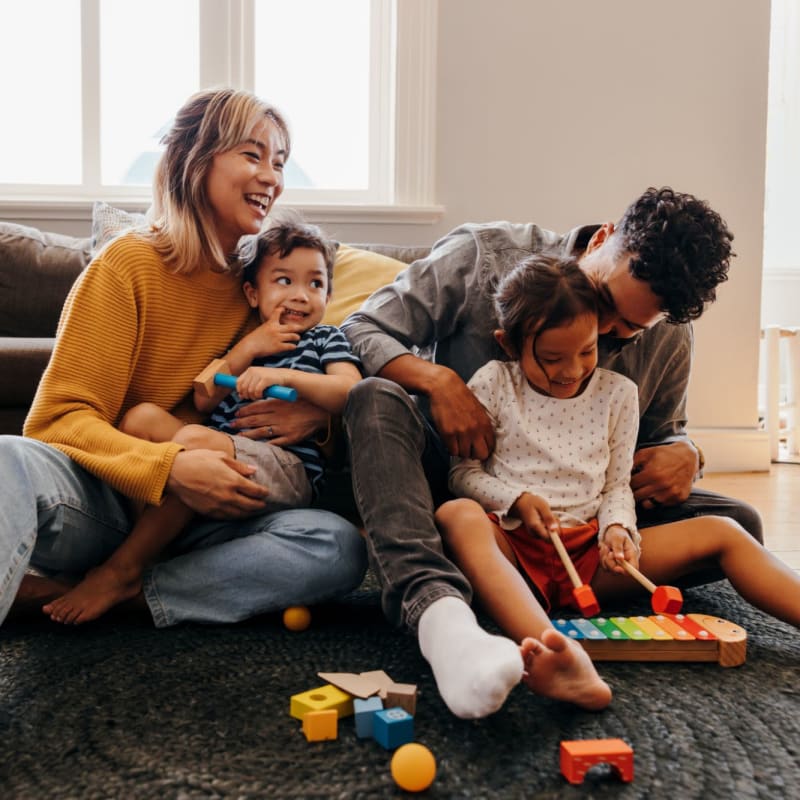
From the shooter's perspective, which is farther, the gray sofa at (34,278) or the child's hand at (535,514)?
the gray sofa at (34,278)

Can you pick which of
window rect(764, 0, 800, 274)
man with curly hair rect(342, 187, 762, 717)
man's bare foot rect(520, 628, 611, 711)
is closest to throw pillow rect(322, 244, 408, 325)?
man with curly hair rect(342, 187, 762, 717)

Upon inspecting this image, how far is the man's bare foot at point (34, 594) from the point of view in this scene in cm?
131

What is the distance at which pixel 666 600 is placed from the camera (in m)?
1.24

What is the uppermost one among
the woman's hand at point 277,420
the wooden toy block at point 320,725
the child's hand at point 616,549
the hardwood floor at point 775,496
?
the woman's hand at point 277,420

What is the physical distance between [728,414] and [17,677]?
2449mm

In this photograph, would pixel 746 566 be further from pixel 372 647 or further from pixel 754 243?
pixel 754 243

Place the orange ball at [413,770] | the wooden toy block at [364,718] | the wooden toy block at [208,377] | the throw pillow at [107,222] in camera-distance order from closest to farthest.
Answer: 1. the orange ball at [413,770]
2. the wooden toy block at [364,718]
3. the wooden toy block at [208,377]
4. the throw pillow at [107,222]

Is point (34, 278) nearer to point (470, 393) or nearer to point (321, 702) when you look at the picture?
point (470, 393)

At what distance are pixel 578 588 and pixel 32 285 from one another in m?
1.62

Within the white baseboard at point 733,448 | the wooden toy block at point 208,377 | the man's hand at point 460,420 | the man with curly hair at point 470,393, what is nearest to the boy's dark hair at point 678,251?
the man with curly hair at point 470,393

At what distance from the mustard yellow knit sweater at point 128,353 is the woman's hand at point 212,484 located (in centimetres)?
2

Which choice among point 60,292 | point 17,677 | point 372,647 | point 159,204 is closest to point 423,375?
point 372,647

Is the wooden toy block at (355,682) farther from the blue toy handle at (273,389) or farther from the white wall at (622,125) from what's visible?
the white wall at (622,125)

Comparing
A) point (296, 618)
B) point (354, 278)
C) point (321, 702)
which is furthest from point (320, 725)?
point (354, 278)
